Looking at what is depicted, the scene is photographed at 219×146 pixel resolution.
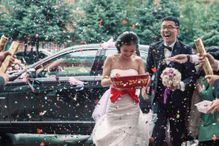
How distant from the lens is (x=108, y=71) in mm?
6363

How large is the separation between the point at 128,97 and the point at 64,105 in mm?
2363

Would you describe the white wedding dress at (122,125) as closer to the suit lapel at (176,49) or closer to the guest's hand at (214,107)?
the suit lapel at (176,49)

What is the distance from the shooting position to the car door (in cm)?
833

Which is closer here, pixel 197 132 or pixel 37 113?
pixel 197 132

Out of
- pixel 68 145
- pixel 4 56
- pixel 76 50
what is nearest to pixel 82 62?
pixel 76 50

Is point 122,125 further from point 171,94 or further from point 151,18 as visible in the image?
point 151,18

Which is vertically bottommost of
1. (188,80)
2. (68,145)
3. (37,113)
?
(68,145)

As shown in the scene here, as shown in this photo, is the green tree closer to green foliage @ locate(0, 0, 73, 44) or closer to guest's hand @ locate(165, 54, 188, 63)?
green foliage @ locate(0, 0, 73, 44)

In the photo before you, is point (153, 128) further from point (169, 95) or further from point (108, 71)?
point (108, 71)

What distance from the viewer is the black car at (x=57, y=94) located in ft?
27.3

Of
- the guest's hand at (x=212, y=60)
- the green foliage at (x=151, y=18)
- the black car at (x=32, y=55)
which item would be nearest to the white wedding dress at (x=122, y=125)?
the guest's hand at (x=212, y=60)

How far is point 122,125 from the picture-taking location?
20.5ft

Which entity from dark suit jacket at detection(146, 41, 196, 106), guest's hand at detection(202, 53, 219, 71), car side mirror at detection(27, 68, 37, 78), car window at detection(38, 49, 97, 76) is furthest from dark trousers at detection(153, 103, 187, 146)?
car side mirror at detection(27, 68, 37, 78)

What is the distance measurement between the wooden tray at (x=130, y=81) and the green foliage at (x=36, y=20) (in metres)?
13.2
